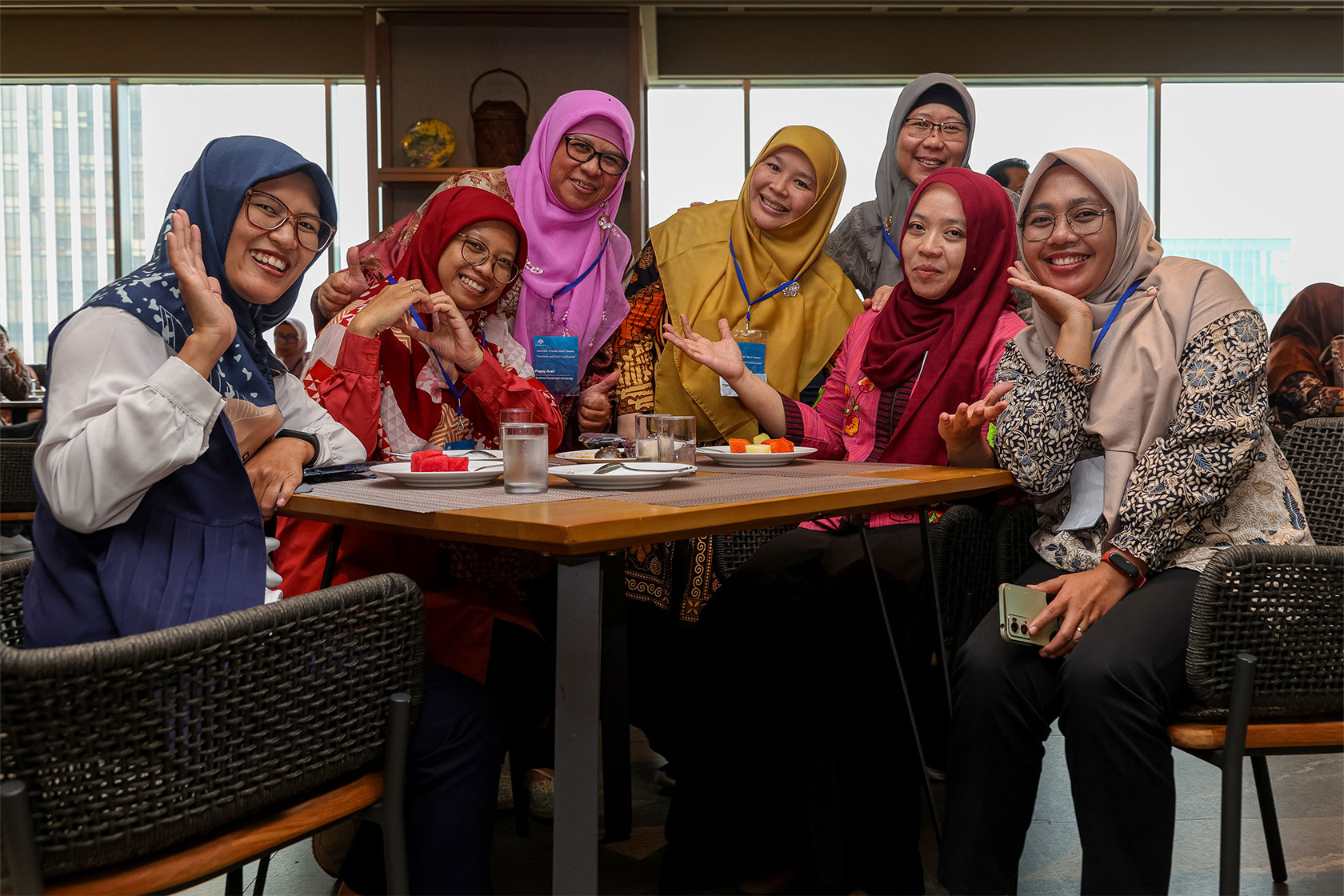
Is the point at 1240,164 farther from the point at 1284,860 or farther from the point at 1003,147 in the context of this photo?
the point at 1284,860

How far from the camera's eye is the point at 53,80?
7.18 meters

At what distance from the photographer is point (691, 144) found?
7309 mm

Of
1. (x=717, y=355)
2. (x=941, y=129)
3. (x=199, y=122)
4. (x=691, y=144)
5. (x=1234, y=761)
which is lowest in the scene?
(x=1234, y=761)

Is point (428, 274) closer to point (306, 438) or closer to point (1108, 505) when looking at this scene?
point (306, 438)

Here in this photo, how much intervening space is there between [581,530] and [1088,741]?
0.86 metres

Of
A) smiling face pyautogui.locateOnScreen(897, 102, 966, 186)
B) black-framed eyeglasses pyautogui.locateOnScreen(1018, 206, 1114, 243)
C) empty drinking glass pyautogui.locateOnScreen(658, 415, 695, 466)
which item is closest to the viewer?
empty drinking glass pyautogui.locateOnScreen(658, 415, 695, 466)

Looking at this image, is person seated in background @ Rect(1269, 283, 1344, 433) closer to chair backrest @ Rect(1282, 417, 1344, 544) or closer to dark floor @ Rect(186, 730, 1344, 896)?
dark floor @ Rect(186, 730, 1344, 896)

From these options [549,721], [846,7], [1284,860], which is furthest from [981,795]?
[846,7]

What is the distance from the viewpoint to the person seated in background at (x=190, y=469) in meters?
1.22

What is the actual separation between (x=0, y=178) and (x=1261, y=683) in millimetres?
8928

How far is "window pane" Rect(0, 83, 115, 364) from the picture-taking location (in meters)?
7.32

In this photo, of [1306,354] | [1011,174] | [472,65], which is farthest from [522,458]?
[472,65]

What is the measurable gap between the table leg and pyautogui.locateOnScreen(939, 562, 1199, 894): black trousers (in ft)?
2.24

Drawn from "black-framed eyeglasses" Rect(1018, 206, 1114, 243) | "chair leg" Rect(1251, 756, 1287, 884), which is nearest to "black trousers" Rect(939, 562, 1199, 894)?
"chair leg" Rect(1251, 756, 1287, 884)
